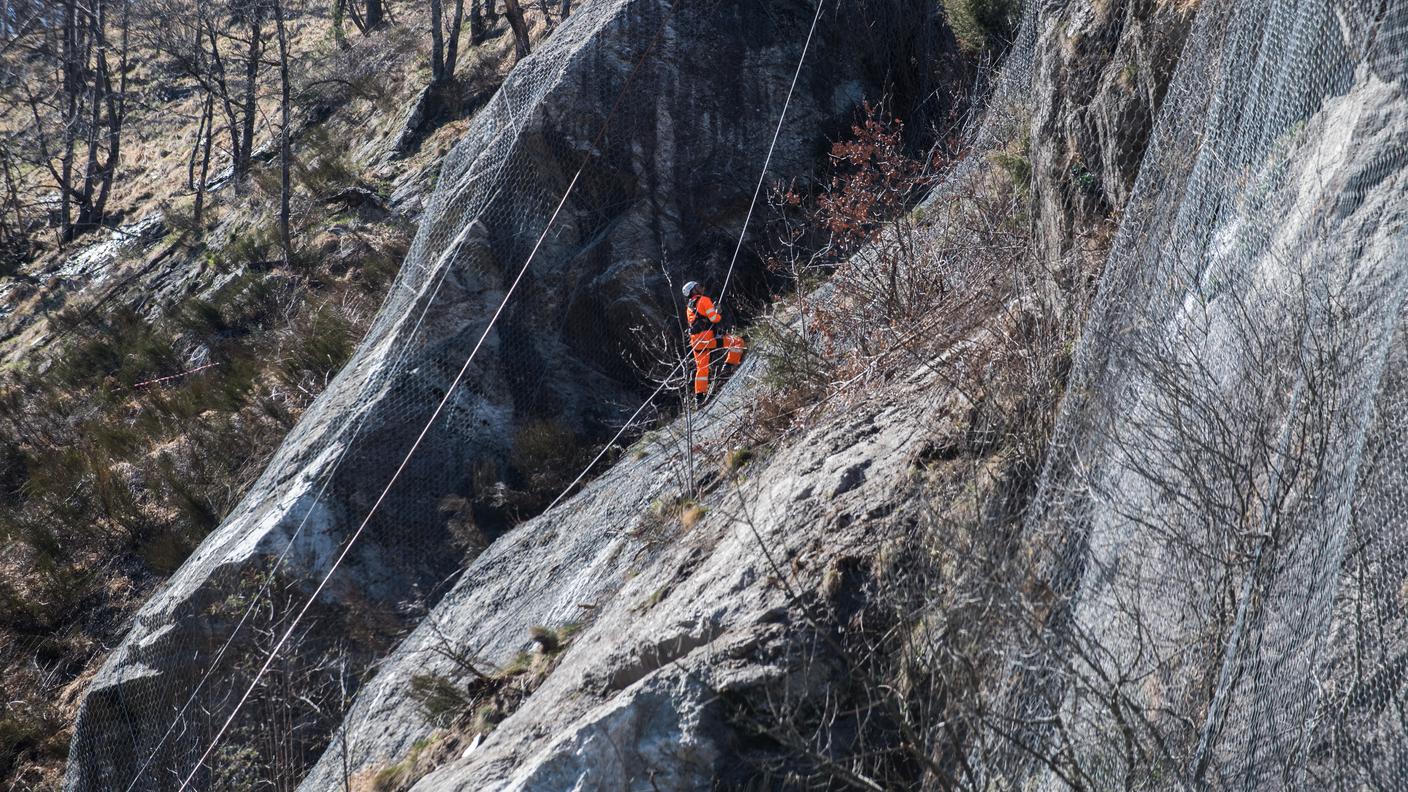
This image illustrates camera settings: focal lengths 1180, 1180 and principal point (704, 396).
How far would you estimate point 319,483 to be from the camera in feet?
30.7

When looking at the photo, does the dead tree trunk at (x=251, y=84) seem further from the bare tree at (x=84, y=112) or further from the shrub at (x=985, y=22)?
the shrub at (x=985, y=22)

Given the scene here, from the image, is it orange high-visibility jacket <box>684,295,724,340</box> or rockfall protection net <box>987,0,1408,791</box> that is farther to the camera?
orange high-visibility jacket <box>684,295,724,340</box>

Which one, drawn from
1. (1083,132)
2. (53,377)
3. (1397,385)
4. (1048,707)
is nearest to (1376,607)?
(1397,385)

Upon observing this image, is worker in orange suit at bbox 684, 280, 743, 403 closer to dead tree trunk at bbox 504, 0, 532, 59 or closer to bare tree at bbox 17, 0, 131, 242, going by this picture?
dead tree trunk at bbox 504, 0, 532, 59

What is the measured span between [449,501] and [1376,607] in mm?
7825

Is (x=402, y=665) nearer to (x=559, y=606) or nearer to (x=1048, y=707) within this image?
(x=559, y=606)

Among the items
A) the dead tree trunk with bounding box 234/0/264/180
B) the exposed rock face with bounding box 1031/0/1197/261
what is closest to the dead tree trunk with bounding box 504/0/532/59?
the dead tree trunk with bounding box 234/0/264/180

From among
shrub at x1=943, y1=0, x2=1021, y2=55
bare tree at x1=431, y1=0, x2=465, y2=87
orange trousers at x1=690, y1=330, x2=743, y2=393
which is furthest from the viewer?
bare tree at x1=431, y1=0, x2=465, y2=87

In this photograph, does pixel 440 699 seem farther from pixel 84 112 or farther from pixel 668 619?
pixel 84 112

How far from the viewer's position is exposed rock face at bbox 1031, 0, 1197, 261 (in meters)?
6.13

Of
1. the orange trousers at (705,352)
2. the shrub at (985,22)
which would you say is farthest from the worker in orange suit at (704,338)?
the shrub at (985,22)

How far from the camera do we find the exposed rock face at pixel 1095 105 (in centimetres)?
613

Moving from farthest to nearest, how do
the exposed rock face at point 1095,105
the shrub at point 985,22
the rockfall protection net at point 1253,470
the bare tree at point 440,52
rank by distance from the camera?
the bare tree at point 440,52 < the shrub at point 985,22 < the exposed rock face at point 1095,105 < the rockfall protection net at point 1253,470

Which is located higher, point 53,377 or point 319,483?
point 53,377
